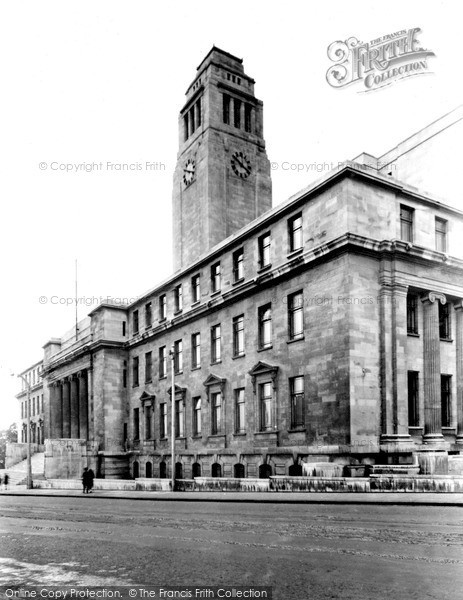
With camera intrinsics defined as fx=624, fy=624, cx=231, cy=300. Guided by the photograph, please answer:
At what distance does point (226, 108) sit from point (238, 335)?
27793 millimetres

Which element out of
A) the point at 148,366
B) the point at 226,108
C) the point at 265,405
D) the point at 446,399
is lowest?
the point at 265,405

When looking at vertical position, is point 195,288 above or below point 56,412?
above

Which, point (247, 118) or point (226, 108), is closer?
point (226, 108)

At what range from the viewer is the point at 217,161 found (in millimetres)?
52156

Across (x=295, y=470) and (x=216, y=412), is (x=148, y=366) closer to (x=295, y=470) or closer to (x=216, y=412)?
(x=216, y=412)

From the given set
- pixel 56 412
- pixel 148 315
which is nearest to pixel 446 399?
pixel 148 315

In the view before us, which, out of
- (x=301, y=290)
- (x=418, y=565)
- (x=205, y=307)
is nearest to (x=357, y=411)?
(x=301, y=290)


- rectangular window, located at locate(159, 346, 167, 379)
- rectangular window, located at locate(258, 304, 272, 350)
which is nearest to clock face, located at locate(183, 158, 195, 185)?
rectangular window, located at locate(159, 346, 167, 379)

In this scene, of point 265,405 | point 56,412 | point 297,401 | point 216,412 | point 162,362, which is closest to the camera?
point 297,401

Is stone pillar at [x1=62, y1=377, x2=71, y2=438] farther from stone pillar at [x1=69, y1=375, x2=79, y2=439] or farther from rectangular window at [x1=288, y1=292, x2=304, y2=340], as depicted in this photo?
rectangular window at [x1=288, y1=292, x2=304, y2=340]

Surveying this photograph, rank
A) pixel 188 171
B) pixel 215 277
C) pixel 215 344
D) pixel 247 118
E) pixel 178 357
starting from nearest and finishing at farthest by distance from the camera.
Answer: pixel 215 344 < pixel 215 277 < pixel 178 357 < pixel 188 171 < pixel 247 118

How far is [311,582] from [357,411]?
2009cm

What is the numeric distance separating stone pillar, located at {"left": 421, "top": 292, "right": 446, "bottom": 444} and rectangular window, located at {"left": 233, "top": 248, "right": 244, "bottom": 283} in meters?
10.2

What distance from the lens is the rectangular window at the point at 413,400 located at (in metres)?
28.5
